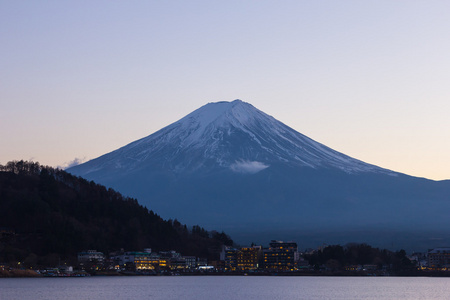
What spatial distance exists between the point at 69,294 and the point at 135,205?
7723 cm

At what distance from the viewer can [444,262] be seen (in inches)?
6388

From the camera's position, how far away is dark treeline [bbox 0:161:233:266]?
130 m

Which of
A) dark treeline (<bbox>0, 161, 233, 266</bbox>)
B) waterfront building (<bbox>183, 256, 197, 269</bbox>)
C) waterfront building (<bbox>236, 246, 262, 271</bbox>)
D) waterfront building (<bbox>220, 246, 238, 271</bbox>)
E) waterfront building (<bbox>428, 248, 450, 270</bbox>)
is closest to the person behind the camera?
dark treeline (<bbox>0, 161, 233, 266</bbox>)

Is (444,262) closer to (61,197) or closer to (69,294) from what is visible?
(61,197)

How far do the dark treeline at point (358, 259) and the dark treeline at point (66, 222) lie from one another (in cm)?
2401

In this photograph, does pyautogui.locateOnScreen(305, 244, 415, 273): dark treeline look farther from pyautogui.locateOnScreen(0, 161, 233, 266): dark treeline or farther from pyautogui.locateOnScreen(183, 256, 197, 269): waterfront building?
pyautogui.locateOnScreen(0, 161, 233, 266): dark treeline

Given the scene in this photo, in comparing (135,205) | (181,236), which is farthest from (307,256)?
(135,205)

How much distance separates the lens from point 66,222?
134750mm

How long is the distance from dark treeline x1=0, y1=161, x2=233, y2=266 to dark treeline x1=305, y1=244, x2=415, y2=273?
2401 cm

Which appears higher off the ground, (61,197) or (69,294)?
(61,197)

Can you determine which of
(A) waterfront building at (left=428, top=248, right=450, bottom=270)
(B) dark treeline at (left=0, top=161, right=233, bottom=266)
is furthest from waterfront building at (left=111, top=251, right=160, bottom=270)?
(A) waterfront building at (left=428, top=248, right=450, bottom=270)

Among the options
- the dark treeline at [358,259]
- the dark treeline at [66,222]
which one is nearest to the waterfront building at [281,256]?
the dark treeline at [358,259]

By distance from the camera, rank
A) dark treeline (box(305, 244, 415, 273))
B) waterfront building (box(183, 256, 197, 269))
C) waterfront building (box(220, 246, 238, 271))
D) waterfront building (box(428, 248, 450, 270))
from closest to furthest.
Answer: waterfront building (box(183, 256, 197, 269)) < waterfront building (box(428, 248, 450, 270)) < dark treeline (box(305, 244, 415, 273)) < waterfront building (box(220, 246, 238, 271))

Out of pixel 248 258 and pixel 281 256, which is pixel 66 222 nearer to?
pixel 248 258
